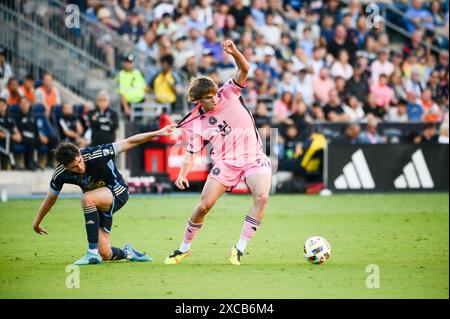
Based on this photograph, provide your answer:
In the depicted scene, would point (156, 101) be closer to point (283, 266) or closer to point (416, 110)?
point (416, 110)

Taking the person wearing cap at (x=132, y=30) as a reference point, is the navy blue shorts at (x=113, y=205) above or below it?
below

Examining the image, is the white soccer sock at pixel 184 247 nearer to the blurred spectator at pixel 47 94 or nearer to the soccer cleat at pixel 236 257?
the soccer cleat at pixel 236 257

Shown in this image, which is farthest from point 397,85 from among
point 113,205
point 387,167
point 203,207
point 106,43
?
Result: point 113,205

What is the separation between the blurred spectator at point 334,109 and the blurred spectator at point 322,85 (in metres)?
0.66

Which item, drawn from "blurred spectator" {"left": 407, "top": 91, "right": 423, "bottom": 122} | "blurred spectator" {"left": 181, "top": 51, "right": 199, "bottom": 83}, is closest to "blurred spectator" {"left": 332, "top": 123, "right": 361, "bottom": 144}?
"blurred spectator" {"left": 407, "top": 91, "right": 423, "bottom": 122}

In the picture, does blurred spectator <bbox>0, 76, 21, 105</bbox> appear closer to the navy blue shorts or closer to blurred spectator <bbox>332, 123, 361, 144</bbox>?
blurred spectator <bbox>332, 123, 361, 144</bbox>

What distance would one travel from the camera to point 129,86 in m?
24.2

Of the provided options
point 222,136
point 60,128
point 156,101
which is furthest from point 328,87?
point 222,136

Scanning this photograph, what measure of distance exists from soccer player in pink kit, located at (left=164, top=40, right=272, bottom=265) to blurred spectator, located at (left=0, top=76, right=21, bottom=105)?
11.6 m

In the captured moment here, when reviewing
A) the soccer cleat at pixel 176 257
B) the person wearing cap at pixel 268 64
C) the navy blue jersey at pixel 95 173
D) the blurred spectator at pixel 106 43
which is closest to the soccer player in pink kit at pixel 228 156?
the soccer cleat at pixel 176 257

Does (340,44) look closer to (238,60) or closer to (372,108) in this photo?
(372,108)

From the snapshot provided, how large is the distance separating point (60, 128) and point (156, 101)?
2.50 metres

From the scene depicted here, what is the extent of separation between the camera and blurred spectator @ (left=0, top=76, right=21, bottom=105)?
2306 centimetres

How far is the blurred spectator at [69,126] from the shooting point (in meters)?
23.0
